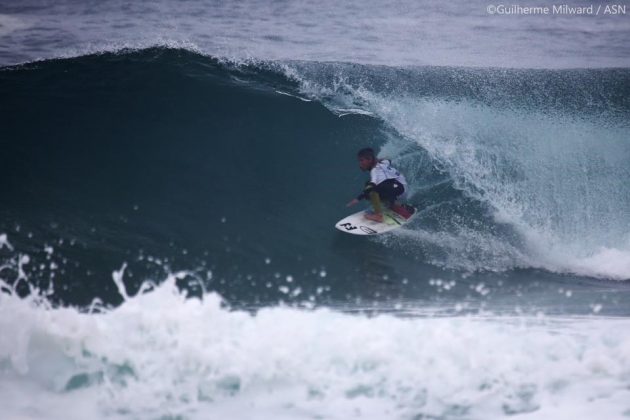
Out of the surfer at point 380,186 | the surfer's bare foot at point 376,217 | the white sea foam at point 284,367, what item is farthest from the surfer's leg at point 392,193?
the white sea foam at point 284,367

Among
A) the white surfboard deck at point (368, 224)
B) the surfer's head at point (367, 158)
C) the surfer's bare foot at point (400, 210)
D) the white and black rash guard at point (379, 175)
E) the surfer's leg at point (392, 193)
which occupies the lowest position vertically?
the white surfboard deck at point (368, 224)

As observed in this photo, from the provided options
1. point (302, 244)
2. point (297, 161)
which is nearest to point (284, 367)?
point (302, 244)

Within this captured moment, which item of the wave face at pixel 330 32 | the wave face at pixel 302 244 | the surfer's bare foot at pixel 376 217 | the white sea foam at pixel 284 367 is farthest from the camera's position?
the wave face at pixel 330 32

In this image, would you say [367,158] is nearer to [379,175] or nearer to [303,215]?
[379,175]

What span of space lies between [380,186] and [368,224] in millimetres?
435

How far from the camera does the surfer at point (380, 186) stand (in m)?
6.32

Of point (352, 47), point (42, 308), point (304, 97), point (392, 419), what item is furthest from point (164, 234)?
point (352, 47)

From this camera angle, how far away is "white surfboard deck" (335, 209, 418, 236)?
20.8ft

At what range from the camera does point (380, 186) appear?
6434mm

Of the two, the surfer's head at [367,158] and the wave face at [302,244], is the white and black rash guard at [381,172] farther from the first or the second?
the wave face at [302,244]

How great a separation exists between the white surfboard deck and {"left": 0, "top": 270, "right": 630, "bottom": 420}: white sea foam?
2.18 meters

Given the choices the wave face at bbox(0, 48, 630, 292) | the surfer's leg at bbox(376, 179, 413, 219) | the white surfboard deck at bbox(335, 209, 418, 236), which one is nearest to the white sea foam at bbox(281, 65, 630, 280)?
the wave face at bbox(0, 48, 630, 292)

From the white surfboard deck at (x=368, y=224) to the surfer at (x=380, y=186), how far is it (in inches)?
2.0

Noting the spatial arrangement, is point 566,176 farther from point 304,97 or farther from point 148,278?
point 148,278
